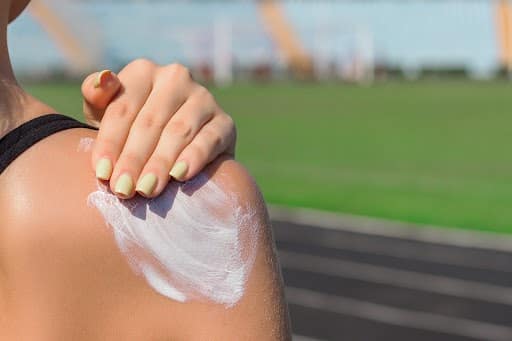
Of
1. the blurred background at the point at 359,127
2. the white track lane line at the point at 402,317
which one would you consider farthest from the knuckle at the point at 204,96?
the white track lane line at the point at 402,317

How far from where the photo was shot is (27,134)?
1.02 meters

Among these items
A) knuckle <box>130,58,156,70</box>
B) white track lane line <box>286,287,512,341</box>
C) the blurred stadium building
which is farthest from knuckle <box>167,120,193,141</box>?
the blurred stadium building

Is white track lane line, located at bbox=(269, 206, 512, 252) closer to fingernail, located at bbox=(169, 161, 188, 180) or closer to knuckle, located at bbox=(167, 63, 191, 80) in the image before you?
knuckle, located at bbox=(167, 63, 191, 80)

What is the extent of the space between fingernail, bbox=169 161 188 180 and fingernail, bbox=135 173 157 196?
0.08 feet

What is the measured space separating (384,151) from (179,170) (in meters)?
17.7

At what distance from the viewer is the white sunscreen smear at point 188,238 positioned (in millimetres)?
1025

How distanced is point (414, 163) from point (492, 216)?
534 centimetres

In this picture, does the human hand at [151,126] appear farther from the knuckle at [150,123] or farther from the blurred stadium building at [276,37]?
the blurred stadium building at [276,37]

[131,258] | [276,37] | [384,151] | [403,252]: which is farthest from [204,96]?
[276,37]

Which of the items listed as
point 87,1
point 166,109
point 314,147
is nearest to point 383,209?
point 314,147

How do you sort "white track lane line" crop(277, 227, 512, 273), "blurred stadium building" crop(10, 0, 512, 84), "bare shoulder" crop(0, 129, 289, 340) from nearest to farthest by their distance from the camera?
1. "bare shoulder" crop(0, 129, 289, 340)
2. "white track lane line" crop(277, 227, 512, 273)
3. "blurred stadium building" crop(10, 0, 512, 84)

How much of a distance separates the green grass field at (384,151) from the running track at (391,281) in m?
0.91

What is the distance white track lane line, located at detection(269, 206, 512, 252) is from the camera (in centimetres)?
1021

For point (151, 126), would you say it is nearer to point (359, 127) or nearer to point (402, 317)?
point (402, 317)
